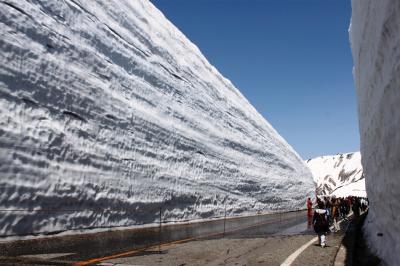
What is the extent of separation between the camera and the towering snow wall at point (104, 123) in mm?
8664

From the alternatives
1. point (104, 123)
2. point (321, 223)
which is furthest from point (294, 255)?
point (104, 123)

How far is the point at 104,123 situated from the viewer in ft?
38.3

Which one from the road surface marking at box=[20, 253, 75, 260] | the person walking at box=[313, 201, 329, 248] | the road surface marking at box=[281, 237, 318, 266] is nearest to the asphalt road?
the road surface marking at box=[20, 253, 75, 260]

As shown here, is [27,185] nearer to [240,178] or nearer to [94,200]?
[94,200]

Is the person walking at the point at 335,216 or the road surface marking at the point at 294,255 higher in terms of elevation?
the person walking at the point at 335,216

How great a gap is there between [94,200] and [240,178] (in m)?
13.2

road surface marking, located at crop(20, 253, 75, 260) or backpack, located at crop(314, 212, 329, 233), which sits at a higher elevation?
backpack, located at crop(314, 212, 329, 233)

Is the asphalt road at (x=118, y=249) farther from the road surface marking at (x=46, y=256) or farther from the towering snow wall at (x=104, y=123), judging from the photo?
the towering snow wall at (x=104, y=123)

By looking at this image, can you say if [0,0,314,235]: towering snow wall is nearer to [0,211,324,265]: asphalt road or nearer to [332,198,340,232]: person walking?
[0,211,324,265]: asphalt road

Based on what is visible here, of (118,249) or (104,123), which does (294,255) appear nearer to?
(118,249)

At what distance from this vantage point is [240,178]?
22.6 m

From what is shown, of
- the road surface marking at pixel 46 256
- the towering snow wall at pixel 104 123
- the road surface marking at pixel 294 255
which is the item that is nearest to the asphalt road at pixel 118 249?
the road surface marking at pixel 46 256

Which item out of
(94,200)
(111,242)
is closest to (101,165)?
(94,200)

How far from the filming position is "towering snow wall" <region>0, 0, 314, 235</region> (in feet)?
28.4
